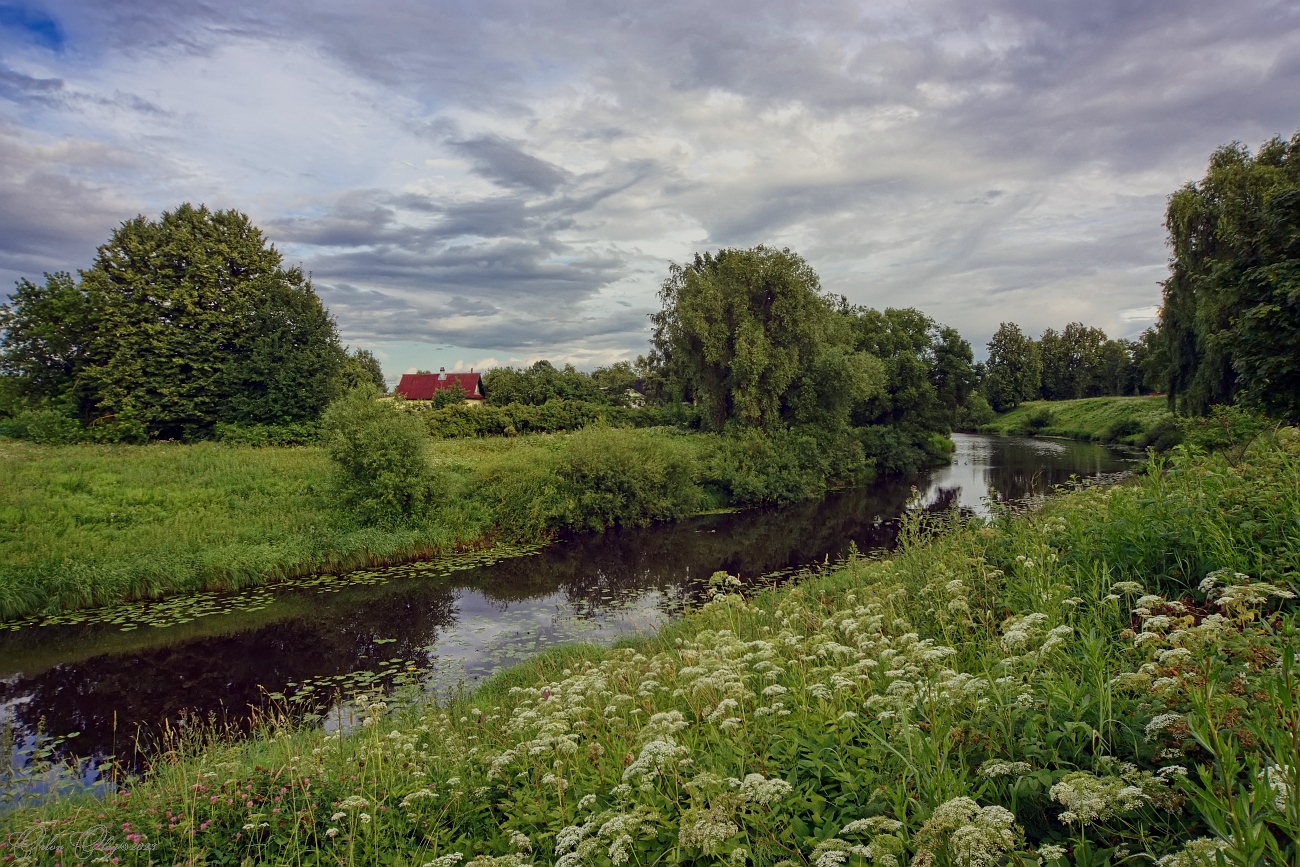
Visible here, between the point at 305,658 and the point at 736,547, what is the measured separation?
40.8 feet

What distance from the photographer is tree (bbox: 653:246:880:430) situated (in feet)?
101

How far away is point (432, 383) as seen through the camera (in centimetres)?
7525

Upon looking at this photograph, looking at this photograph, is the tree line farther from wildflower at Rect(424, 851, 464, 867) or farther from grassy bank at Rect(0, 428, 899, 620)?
wildflower at Rect(424, 851, 464, 867)

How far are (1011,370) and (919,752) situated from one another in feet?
313

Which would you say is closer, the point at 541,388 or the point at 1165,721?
the point at 1165,721

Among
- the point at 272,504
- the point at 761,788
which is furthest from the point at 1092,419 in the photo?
the point at 761,788

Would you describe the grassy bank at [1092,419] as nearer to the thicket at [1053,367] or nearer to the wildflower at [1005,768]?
the thicket at [1053,367]

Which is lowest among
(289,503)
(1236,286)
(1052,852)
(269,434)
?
(289,503)

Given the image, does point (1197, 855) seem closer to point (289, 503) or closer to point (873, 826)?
point (873, 826)

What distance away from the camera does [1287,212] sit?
11016mm

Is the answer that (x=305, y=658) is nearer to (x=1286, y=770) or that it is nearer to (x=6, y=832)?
(x=6, y=832)

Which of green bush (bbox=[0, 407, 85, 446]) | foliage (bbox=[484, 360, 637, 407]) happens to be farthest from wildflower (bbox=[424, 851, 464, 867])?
foliage (bbox=[484, 360, 637, 407])

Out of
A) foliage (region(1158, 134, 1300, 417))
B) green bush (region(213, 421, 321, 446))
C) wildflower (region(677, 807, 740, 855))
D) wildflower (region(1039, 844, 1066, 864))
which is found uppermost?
foliage (region(1158, 134, 1300, 417))

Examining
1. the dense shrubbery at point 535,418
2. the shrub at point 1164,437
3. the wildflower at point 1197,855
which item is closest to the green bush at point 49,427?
the dense shrubbery at point 535,418
